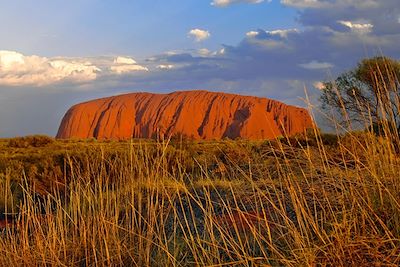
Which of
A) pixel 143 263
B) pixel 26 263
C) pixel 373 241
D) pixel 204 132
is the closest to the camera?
pixel 373 241

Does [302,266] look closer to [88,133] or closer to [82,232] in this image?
[82,232]

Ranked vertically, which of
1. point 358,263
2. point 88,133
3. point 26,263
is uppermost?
point 358,263

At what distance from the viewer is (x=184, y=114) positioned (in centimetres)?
6100

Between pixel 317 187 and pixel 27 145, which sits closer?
pixel 317 187

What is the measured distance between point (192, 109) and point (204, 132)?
392 centimetres

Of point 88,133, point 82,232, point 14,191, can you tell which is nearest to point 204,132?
point 88,133

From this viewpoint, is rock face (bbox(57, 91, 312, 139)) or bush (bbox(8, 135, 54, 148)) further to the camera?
rock face (bbox(57, 91, 312, 139))

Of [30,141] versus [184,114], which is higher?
[30,141]

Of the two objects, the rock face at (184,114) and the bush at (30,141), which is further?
the rock face at (184,114)

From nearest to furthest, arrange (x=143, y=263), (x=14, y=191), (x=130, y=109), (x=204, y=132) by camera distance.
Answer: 1. (x=143, y=263)
2. (x=14, y=191)
3. (x=204, y=132)
4. (x=130, y=109)

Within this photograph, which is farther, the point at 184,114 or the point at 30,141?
the point at 184,114

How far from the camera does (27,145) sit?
108 ft

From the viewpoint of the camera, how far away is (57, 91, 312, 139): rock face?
61344 mm

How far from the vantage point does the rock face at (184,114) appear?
201ft
